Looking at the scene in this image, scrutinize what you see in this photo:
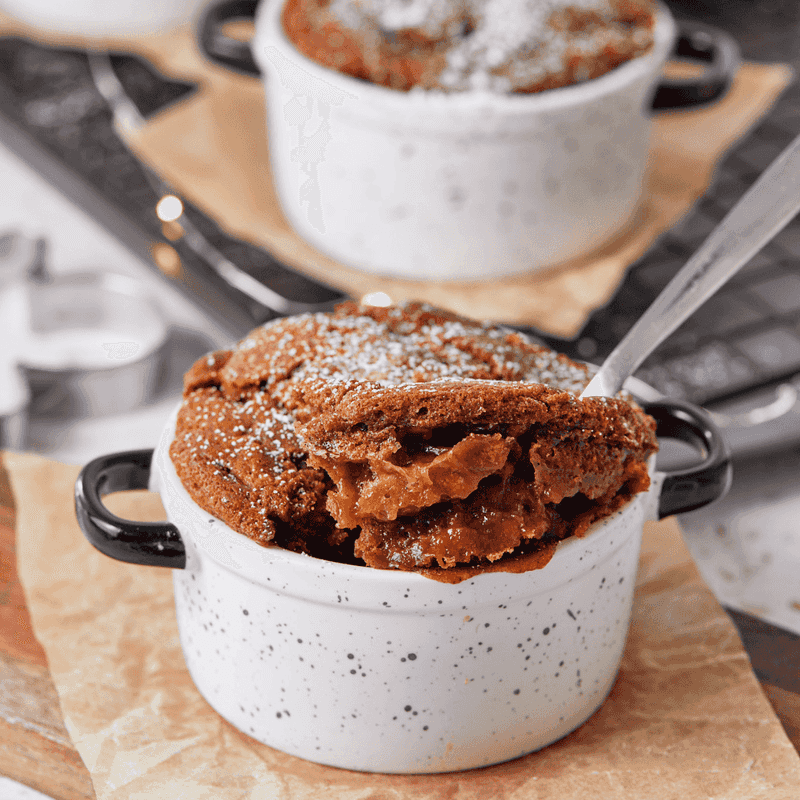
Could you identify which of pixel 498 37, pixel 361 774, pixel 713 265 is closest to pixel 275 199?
pixel 498 37

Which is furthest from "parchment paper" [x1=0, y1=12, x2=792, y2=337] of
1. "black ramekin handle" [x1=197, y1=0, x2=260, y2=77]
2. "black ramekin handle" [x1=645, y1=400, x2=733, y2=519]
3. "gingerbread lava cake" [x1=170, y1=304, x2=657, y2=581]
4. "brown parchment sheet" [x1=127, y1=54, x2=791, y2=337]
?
"gingerbread lava cake" [x1=170, y1=304, x2=657, y2=581]

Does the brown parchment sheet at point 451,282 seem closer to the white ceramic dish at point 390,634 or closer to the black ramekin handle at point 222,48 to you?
the black ramekin handle at point 222,48

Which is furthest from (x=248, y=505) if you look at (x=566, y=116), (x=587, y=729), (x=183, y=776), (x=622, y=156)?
(x=622, y=156)

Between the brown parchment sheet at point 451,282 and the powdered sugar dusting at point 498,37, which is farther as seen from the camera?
the brown parchment sheet at point 451,282

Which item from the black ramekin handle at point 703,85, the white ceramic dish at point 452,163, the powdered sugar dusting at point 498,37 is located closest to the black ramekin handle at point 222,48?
the white ceramic dish at point 452,163

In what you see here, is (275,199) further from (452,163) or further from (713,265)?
(713,265)

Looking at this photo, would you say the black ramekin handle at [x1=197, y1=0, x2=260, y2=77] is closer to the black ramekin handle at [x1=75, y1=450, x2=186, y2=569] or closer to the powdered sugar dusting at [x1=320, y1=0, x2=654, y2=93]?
the powdered sugar dusting at [x1=320, y1=0, x2=654, y2=93]
